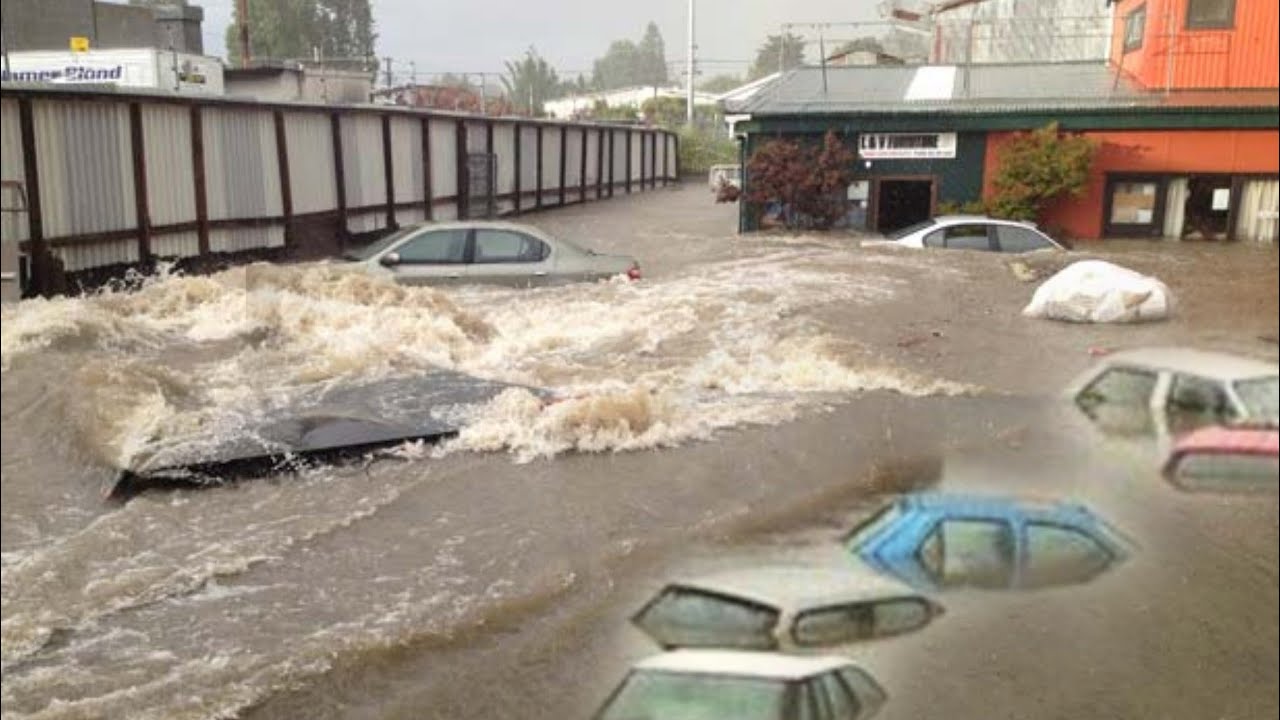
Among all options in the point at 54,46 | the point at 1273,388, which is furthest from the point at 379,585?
the point at 1273,388

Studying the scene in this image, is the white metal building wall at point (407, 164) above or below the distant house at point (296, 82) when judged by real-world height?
below

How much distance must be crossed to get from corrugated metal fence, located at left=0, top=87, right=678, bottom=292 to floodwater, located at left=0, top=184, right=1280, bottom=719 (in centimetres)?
12

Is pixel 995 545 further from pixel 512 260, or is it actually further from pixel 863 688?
pixel 512 260

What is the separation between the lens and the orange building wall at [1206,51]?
3.45ft

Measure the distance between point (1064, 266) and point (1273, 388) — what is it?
14.9 inches

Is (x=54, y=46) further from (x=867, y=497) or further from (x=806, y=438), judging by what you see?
(x=806, y=438)

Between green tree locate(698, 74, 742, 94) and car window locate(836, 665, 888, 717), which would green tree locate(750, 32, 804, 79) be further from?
car window locate(836, 665, 888, 717)

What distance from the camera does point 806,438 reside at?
244 centimetres

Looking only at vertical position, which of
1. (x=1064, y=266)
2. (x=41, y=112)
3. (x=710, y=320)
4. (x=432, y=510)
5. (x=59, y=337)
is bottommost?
(x=432, y=510)

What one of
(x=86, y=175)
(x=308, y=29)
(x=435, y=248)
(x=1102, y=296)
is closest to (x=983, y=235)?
(x=1102, y=296)

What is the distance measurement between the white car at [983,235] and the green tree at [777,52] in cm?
30

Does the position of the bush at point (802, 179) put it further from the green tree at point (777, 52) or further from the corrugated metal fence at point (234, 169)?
the corrugated metal fence at point (234, 169)

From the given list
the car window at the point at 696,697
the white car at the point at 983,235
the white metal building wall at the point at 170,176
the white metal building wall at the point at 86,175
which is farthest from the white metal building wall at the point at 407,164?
the car window at the point at 696,697

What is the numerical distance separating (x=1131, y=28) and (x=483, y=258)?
229 centimetres
